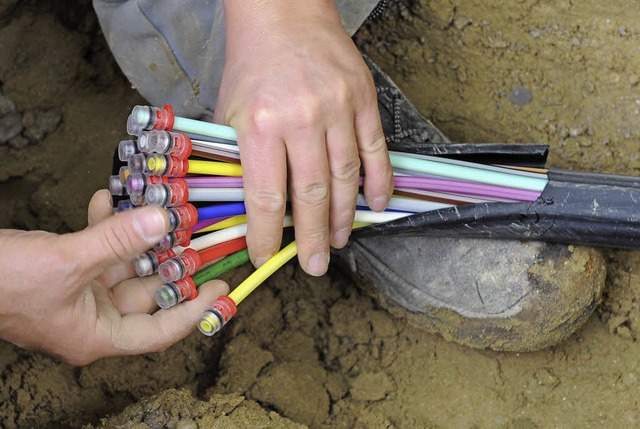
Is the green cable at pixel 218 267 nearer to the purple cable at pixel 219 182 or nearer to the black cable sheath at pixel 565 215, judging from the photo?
the purple cable at pixel 219 182

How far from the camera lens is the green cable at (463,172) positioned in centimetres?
138

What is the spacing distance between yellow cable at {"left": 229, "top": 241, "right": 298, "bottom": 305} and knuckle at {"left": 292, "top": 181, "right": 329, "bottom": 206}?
0.38 feet

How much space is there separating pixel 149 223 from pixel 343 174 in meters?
0.33

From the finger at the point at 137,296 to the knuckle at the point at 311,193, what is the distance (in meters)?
0.33

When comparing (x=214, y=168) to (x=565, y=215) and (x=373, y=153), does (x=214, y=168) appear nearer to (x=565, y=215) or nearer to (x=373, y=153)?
(x=373, y=153)

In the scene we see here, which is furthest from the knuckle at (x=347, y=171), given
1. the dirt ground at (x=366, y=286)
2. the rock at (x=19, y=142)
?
the rock at (x=19, y=142)

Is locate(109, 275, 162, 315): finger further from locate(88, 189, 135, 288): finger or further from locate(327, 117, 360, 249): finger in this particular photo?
locate(327, 117, 360, 249): finger

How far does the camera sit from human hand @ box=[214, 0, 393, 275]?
4.00 ft

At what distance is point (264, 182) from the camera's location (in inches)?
48.2

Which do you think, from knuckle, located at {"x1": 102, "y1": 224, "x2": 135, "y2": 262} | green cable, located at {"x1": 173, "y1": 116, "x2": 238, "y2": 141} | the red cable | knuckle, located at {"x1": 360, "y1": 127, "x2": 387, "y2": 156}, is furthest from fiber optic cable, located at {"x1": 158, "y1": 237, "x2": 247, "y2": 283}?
knuckle, located at {"x1": 360, "y1": 127, "x2": 387, "y2": 156}

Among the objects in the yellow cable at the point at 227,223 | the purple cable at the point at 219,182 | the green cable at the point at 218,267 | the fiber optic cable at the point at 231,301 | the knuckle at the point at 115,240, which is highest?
the knuckle at the point at 115,240

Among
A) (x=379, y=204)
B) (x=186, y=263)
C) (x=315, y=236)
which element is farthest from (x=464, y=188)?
(x=186, y=263)

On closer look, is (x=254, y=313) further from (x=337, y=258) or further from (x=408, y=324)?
(x=408, y=324)

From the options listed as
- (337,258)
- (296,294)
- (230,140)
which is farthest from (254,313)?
(230,140)
